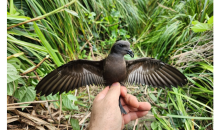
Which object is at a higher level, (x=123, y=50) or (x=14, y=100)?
(x=123, y=50)

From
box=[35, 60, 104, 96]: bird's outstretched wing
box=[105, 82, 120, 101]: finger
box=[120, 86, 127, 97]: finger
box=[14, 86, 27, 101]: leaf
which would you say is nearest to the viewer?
box=[14, 86, 27, 101]: leaf

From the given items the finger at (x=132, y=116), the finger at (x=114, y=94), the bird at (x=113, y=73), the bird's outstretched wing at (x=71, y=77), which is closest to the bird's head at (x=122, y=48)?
the bird at (x=113, y=73)

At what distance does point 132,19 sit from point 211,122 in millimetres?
2464

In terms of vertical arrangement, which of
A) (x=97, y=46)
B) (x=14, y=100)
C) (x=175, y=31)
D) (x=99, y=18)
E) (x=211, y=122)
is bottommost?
(x=211, y=122)

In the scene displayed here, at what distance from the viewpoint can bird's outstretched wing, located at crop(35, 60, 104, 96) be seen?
1401mm

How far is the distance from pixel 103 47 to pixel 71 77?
1.25 metres

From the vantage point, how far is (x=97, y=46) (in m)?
2.69

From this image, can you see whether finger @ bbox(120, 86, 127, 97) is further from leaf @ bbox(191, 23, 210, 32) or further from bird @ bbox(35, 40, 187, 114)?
leaf @ bbox(191, 23, 210, 32)

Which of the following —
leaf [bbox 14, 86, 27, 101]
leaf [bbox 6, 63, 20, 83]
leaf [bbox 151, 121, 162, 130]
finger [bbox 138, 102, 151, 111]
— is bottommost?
leaf [bbox 151, 121, 162, 130]

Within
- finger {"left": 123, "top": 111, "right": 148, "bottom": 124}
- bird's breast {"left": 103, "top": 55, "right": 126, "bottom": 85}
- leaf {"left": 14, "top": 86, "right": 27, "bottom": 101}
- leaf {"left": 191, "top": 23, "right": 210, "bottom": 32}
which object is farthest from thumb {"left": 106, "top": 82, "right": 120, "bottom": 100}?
leaf {"left": 191, "top": 23, "right": 210, "bottom": 32}

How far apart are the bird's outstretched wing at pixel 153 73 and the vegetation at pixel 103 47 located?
1.28ft

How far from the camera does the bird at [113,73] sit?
4.73ft
